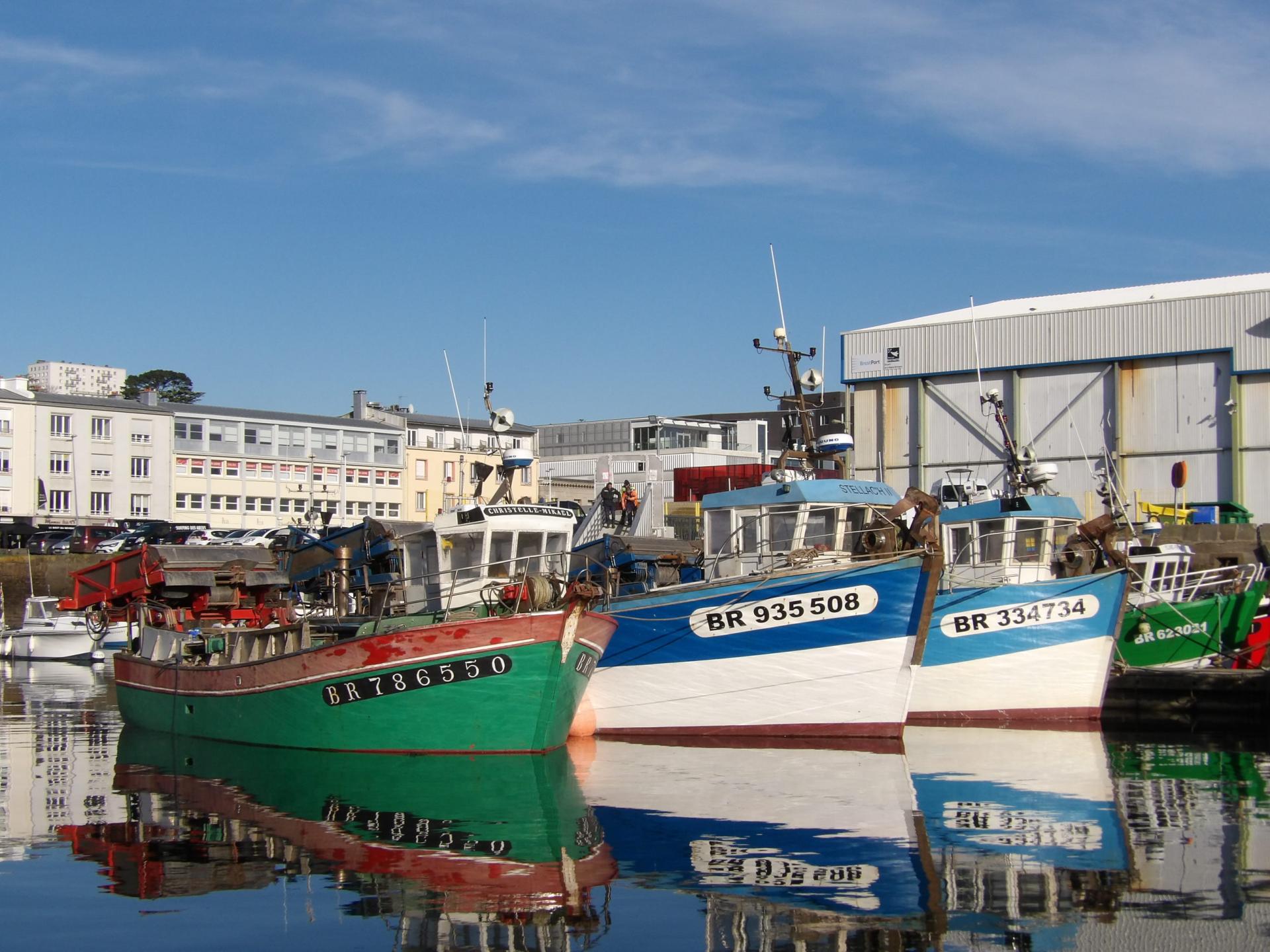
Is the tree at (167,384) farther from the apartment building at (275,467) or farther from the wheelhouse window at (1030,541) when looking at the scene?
the wheelhouse window at (1030,541)

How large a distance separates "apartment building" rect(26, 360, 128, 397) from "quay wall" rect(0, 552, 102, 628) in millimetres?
28052

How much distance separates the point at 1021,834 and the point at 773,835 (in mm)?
2219

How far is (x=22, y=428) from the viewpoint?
235ft

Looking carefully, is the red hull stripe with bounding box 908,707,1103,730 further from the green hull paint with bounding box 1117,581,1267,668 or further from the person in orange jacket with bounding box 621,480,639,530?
the person in orange jacket with bounding box 621,480,639,530

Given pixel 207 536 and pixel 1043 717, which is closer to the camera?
pixel 1043 717

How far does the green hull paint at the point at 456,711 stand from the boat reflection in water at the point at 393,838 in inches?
8.5

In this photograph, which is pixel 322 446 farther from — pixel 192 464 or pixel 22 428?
pixel 22 428

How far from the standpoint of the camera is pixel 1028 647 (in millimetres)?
22531

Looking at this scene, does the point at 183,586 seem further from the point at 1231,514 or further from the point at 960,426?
the point at 960,426

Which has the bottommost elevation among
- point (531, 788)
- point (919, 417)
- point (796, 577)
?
point (531, 788)

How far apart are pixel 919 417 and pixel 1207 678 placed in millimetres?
25712

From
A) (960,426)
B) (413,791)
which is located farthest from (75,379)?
(413,791)

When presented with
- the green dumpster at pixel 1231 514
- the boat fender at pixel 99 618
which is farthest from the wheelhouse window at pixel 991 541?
the green dumpster at pixel 1231 514

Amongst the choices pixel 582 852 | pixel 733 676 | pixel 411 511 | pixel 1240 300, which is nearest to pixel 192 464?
pixel 411 511
